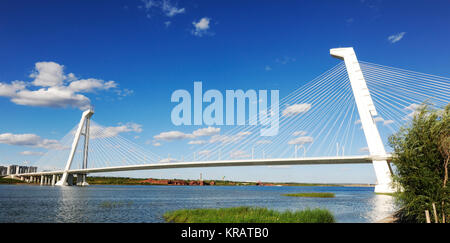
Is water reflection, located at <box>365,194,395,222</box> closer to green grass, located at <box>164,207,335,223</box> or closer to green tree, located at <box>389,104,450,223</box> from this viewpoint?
green grass, located at <box>164,207,335,223</box>

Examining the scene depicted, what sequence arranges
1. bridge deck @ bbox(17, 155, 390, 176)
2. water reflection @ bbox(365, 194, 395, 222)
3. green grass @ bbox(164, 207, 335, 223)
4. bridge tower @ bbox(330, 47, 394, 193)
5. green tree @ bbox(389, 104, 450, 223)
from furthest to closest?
bridge deck @ bbox(17, 155, 390, 176) → bridge tower @ bbox(330, 47, 394, 193) → water reflection @ bbox(365, 194, 395, 222) → green grass @ bbox(164, 207, 335, 223) → green tree @ bbox(389, 104, 450, 223)

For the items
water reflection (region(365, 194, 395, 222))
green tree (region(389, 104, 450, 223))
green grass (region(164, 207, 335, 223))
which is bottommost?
water reflection (region(365, 194, 395, 222))

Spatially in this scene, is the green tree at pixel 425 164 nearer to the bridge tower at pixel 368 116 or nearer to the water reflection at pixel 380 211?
the water reflection at pixel 380 211

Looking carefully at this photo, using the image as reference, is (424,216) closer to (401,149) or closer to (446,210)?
(446,210)

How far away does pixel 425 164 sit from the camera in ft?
39.8

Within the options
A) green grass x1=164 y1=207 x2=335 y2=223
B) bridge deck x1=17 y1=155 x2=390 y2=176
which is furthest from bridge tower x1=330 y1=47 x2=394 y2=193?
green grass x1=164 y1=207 x2=335 y2=223

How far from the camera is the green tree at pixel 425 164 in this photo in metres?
11.7

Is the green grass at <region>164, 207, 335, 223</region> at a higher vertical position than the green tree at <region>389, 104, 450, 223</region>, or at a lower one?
lower

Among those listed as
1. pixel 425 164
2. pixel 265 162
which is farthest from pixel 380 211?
pixel 265 162

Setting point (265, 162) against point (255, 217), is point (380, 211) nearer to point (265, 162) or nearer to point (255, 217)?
point (255, 217)

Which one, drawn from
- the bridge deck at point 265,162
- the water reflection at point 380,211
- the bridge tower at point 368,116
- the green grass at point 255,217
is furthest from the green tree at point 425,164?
the bridge deck at point 265,162

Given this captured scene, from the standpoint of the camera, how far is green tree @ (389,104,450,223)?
11.7m

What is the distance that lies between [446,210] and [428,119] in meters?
3.50

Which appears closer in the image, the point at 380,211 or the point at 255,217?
the point at 255,217
